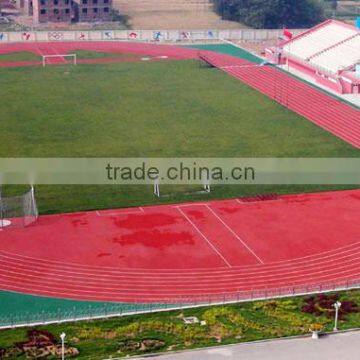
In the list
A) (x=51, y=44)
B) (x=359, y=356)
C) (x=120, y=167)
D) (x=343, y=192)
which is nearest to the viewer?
(x=359, y=356)

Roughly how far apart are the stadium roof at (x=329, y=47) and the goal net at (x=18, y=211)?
2632cm

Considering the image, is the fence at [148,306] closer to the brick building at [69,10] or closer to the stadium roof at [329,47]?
the stadium roof at [329,47]

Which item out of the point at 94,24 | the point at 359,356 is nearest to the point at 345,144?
the point at 359,356

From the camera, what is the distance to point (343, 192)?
103 feet

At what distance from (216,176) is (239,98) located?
1480 centimetres

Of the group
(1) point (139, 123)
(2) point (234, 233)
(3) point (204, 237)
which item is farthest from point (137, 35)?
(3) point (204, 237)

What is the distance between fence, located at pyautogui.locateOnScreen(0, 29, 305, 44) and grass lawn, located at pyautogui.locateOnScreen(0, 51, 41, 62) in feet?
18.3

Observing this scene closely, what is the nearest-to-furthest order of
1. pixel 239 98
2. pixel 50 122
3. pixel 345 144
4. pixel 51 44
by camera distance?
pixel 345 144
pixel 50 122
pixel 239 98
pixel 51 44

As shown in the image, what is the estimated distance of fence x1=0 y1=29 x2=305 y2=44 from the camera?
66.4 meters

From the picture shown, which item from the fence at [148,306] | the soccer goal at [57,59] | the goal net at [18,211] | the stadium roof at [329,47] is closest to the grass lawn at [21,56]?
the soccer goal at [57,59]

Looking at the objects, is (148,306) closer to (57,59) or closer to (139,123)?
(139,123)

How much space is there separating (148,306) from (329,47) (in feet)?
118

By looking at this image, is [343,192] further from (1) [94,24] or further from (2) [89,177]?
(1) [94,24]

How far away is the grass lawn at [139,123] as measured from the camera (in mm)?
31641
